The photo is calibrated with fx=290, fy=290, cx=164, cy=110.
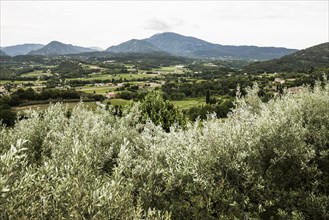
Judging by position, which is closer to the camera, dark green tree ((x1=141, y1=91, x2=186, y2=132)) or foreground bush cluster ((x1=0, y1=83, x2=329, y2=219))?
foreground bush cluster ((x1=0, y1=83, x2=329, y2=219))

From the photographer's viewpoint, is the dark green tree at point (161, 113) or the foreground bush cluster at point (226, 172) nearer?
the foreground bush cluster at point (226, 172)

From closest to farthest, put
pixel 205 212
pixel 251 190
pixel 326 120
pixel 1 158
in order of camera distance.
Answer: pixel 1 158 < pixel 205 212 < pixel 251 190 < pixel 326 120

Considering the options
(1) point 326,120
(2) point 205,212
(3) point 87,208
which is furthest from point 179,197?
(1) point 326,120

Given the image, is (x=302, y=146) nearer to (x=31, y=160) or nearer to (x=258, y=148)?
(x=258, y=148)

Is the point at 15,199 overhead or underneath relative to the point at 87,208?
overhead

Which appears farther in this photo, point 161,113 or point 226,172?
point 161,113

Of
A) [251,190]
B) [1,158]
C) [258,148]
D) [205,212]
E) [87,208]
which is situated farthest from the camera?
→ [258,148]

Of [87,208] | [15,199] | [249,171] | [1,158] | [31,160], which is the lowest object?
[31,160]

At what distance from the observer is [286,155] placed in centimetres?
1961

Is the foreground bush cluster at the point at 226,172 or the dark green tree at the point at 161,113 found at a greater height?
the foreground bush cluster at the point at 226,172

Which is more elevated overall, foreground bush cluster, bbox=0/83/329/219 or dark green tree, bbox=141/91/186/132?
foreground bush cluster, bbox=0/83/329/219

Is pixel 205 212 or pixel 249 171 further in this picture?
pixel 249 171

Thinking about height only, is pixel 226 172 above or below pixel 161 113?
above

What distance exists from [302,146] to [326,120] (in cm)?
507
